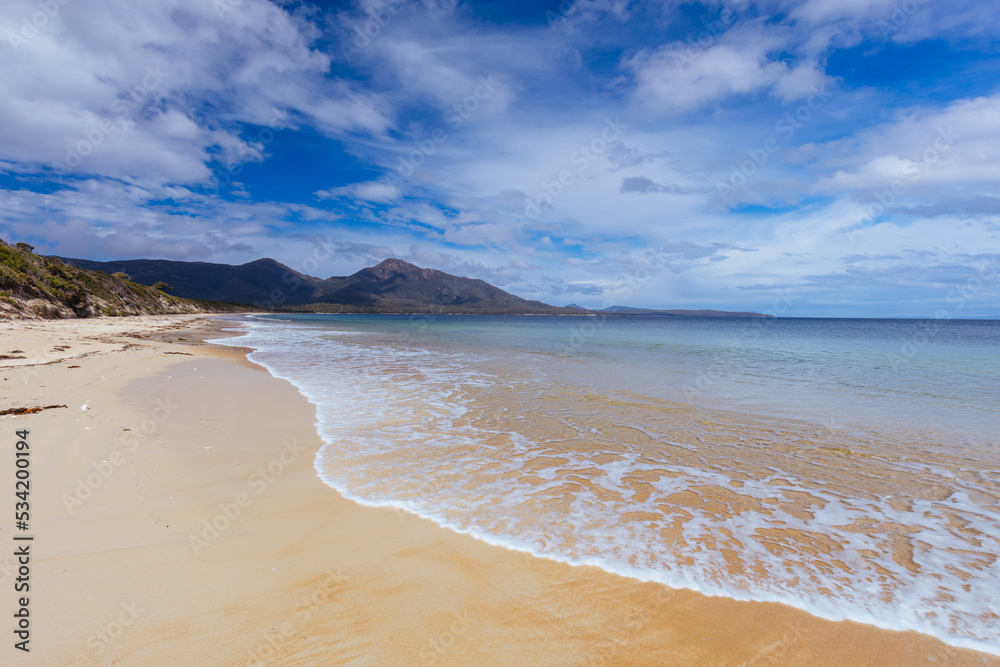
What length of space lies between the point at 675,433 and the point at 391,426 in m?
5.48

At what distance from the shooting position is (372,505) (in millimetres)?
4867

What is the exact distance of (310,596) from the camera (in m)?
3.22

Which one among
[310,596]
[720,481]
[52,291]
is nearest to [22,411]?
[310,596]

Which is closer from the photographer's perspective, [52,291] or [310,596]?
[310,596]

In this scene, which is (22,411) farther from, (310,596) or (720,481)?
(720,481)

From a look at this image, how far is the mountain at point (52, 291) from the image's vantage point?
30.8 metres

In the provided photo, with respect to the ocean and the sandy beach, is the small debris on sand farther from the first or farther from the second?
the ocean

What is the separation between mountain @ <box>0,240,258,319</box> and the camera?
3077 cm

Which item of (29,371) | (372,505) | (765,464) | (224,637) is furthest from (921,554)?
(29,371)

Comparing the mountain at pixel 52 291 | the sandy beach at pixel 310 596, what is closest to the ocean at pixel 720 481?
the sandy beach at pixel 310 596

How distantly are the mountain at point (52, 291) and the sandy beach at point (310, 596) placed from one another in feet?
118

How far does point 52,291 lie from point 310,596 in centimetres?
5008

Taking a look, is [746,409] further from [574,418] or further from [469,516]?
[469,516]

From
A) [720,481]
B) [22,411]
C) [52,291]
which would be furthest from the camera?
[52,291]
